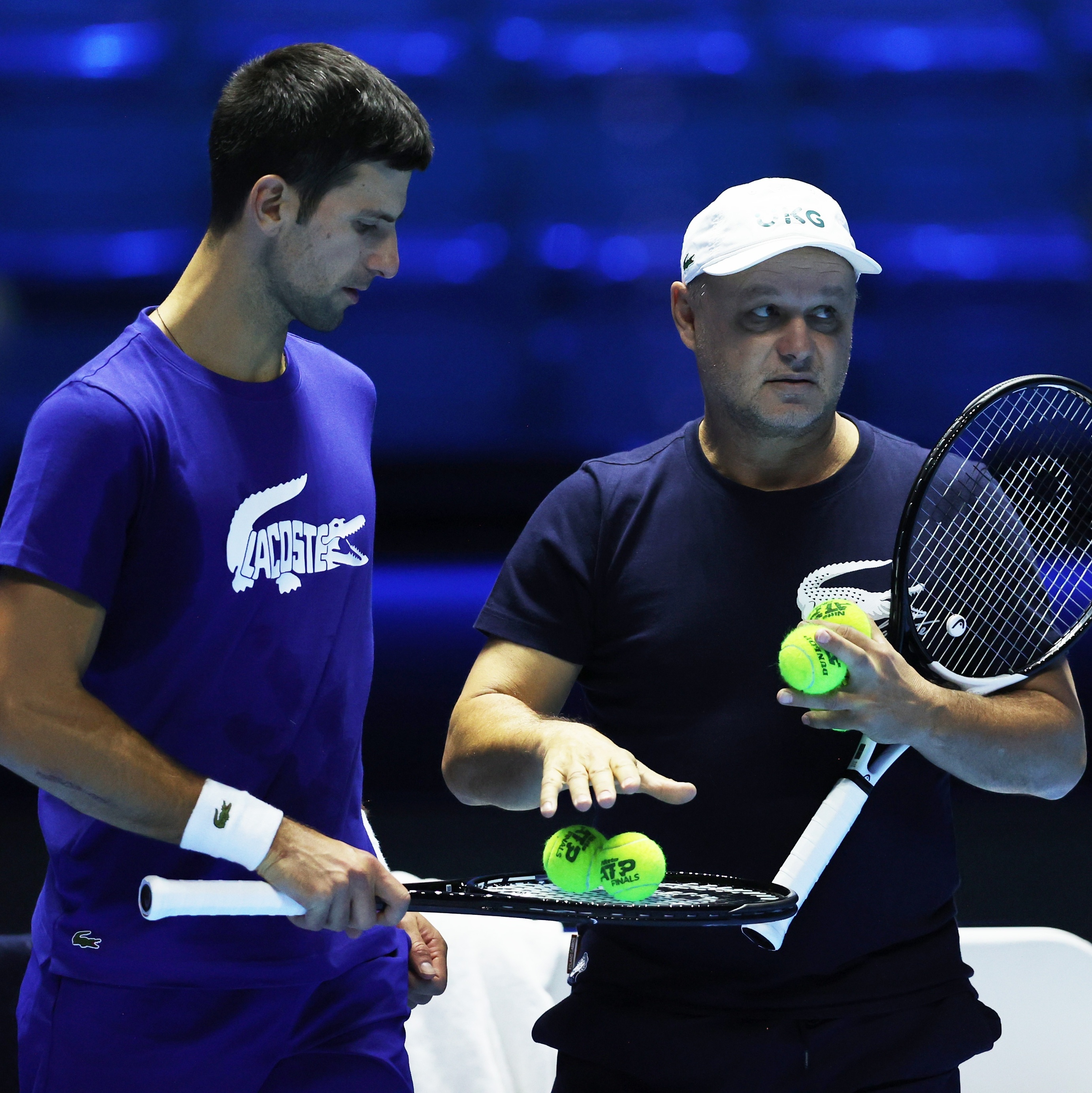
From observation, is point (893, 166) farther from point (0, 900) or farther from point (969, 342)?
point (0, 900)

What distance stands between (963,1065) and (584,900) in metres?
1.37

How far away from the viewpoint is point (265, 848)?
1373 mm

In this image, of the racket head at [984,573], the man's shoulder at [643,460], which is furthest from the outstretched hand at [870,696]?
the man's shoulder at [643,460]

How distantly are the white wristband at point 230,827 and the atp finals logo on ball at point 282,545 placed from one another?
20cm

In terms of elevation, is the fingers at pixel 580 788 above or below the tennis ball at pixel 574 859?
above

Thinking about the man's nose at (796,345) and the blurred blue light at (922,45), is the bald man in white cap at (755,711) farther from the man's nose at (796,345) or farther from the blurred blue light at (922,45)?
the blurred blue light at (922,45)

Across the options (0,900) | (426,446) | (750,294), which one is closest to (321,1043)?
(750,294)

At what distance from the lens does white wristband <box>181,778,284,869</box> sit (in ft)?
4.47

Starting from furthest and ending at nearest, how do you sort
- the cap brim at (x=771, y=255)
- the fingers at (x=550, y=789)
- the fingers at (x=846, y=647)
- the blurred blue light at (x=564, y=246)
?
1. the blurred blue light at (x=564, y=246)
2. the cap brim at (x=771, y=255)
3. the fingers at (x=846, y=647)
4. the fingers at (x=550, y=789)

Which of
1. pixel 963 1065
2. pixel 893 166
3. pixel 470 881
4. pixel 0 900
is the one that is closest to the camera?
pixel 470 881

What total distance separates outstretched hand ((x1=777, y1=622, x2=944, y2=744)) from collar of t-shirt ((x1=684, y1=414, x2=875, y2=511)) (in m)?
0.22

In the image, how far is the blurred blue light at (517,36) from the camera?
13.5 ft

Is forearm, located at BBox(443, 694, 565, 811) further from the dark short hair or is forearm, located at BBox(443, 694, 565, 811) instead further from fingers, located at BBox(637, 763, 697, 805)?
the dark short hair

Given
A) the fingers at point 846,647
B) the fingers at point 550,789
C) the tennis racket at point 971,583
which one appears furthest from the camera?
the tennis racket at point 971,583
